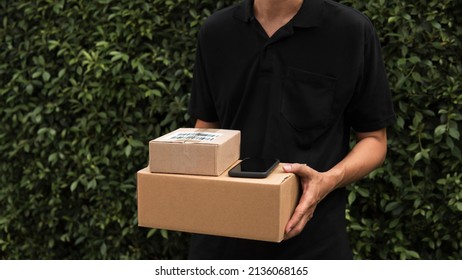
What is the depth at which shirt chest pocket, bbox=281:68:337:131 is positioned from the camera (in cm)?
141

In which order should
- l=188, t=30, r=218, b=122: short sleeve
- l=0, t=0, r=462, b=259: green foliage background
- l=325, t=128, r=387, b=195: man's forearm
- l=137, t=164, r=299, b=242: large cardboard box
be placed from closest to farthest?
1. l=137, t=164, r=299, b=242: large cardboard box
2. l=325, t=128, r=387, b=195: man's forearm
3. l=188, t=30, r=218, b=122: short sleeve
4. l=0, t=0, r=462, b=259: green foliage background

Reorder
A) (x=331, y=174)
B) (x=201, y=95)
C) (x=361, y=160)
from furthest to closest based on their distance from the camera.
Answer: (x=201, y=95)
(x=361, y=160)
(x=331, y=174)

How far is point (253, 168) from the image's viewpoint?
47.9 inches

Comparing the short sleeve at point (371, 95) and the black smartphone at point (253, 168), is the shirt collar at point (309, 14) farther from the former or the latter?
the black smartphone at point (253, 168)

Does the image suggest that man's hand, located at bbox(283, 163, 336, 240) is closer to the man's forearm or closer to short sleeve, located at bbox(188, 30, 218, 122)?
the man's forearm

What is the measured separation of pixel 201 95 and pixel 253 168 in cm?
47

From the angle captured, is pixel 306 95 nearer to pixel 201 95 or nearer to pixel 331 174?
pixel 331 174

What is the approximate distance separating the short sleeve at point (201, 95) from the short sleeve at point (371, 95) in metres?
0.41

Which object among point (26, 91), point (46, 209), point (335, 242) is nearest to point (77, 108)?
point (26, 91)

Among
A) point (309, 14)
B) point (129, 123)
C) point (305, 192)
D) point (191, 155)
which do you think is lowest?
point (129, 123)

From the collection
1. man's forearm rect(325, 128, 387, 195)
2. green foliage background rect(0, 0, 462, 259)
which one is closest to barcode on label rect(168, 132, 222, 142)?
man's forearm rect(325, 128, 387, 195)

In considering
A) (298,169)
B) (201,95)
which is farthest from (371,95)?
(201,95)

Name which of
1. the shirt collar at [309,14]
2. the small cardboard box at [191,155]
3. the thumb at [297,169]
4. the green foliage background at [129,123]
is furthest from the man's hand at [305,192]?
the green foliage background at [129,123]

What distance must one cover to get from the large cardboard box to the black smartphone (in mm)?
12
